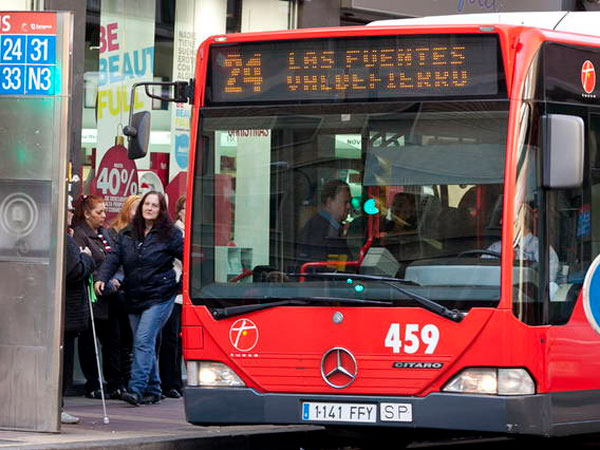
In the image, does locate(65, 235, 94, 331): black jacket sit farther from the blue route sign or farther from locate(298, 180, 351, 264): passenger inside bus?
locate(298, 180, 351, 264): passenger inside bus

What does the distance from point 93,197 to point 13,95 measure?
272 cm

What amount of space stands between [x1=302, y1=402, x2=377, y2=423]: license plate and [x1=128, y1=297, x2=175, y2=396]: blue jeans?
11.7 feet

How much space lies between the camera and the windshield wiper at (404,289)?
29.6ft

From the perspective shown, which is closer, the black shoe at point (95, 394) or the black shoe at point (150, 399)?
the black shoe at point (150, 399)

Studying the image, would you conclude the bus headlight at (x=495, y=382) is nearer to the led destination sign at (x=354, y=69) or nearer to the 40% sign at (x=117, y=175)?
the led destination sign at (x=354, y=69)

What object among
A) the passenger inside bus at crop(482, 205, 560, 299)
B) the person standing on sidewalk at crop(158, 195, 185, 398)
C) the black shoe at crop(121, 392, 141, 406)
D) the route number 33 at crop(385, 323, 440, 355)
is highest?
the passenger inside bus at crop(482, 205, 560, 299)

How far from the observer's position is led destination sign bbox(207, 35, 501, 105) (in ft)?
30.1

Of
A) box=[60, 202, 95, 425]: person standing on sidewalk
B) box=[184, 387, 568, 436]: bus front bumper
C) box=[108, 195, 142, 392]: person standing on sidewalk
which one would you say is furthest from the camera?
box=[108, 195, 142, 392]: person standing on sidewalk

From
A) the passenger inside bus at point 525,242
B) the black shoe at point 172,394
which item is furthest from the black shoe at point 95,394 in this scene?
the passenger inside bus at point 525,242

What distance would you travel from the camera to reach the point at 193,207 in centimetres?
973

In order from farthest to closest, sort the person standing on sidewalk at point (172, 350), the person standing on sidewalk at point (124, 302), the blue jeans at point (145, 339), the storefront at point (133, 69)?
the storefront at point (133, 69), the person standing on sidewalk at point (172, 350), the person standing on sidewalk at point (124, 302), the blue jeans at point (145, 339)

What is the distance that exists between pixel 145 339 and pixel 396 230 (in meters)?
4.04

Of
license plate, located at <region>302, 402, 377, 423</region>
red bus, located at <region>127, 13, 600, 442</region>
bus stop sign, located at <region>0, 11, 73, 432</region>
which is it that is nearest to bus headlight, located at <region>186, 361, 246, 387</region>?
red bus, located at <region>127, 13, 600, 442</region>

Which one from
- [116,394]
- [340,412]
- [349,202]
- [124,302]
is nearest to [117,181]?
[124,302]
